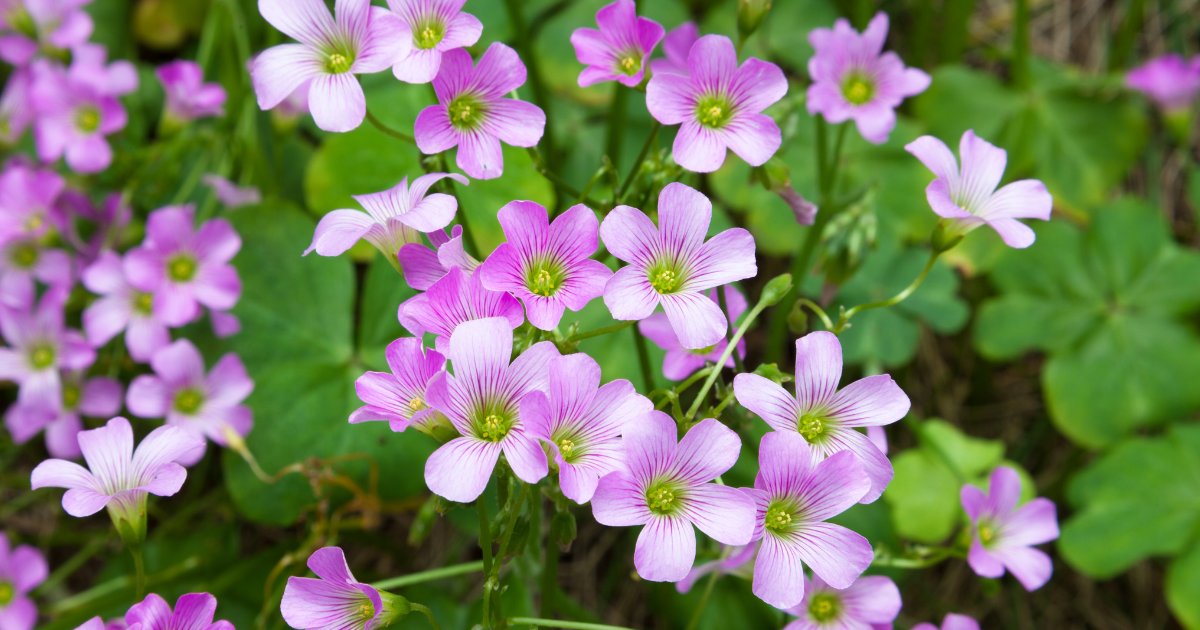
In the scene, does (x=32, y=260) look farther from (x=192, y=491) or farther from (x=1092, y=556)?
(x=1092, y=556)

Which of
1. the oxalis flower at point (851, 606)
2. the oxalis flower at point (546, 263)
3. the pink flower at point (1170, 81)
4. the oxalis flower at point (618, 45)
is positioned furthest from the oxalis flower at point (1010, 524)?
the pink flower at point (1170, 81)

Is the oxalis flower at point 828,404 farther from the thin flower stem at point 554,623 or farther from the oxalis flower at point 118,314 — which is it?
the oxalis flower at point 118,314

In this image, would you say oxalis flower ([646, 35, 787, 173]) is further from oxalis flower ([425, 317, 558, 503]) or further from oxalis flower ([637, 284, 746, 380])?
oxalis flower ([425, 317, 558, 503])

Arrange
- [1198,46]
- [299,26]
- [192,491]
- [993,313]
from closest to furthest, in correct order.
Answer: [299,26] < [192,491] < [993,313] < [1198,46]

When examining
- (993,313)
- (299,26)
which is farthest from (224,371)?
(993,313)

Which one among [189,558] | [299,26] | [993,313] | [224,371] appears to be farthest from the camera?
[993,313]

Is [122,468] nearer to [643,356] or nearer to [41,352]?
[643,356]

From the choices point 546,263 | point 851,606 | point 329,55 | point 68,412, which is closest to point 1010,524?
point 851,606
